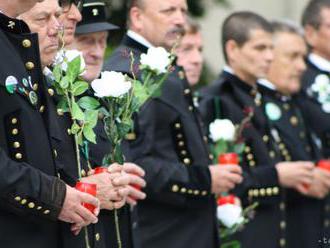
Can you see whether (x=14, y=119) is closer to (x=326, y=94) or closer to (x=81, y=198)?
(x=81, y=198)

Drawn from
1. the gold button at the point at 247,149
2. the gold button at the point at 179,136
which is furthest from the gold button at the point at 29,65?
the gold button at the point at 247,149

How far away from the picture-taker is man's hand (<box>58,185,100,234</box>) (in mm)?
4375

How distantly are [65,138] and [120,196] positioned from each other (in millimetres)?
419

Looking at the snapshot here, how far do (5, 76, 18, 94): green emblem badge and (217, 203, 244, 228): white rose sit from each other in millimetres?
2730

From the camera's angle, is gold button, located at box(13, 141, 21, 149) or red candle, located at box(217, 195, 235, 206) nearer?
gold button, located at box(13, 141, 21, 149)

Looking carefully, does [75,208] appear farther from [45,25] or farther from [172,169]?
[172,169]

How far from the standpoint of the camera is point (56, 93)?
15.7 ft

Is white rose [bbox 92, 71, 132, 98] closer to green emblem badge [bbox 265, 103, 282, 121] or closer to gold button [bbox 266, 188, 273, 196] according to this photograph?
gold button [bbox 266, 188, 273, 196]

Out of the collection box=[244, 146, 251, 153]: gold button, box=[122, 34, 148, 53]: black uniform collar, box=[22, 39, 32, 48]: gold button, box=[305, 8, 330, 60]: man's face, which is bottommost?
box=[244, 146, 251, 153]: gold button

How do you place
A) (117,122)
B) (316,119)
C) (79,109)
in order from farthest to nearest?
(316,119) → (117,122) → (79,109)

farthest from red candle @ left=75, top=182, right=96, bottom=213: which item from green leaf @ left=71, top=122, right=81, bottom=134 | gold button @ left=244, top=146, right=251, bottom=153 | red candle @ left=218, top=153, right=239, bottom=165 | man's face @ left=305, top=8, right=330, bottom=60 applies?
man's face @ left=305, top=8, right=330, bottom=60

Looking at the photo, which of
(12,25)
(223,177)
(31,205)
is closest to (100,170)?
(31,205)

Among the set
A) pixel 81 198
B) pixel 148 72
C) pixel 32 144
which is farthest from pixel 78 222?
pixel 148 72

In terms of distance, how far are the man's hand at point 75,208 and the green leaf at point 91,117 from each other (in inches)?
16.5
